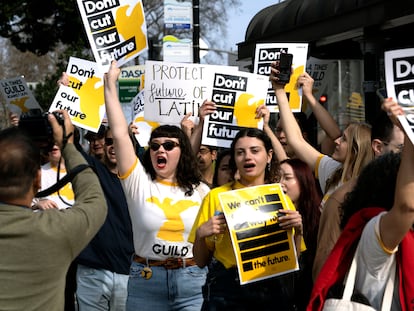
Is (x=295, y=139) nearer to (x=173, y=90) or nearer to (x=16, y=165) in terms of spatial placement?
(x=173, y=90)

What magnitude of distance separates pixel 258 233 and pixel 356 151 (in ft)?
3.08

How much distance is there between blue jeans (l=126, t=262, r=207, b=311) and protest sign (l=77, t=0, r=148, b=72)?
8.16ft

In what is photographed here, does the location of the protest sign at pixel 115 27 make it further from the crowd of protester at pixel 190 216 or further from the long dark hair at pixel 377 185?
the long dark hair at pixel 377 185

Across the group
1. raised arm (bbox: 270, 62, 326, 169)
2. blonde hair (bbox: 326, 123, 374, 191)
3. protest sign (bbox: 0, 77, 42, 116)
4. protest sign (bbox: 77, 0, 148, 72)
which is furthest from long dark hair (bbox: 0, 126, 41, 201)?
protest sign (bbox: 0, 77, 42, 116)

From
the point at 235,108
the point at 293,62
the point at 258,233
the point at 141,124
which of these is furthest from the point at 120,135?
the point at 141,124

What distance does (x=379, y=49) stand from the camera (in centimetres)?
1138

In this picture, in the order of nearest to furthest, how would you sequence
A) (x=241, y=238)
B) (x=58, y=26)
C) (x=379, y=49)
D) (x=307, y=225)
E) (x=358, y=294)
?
(x=358, y=294), (x=241, y=238), (x=307, y=225), (x=379, y=49), (x=58, y=26)

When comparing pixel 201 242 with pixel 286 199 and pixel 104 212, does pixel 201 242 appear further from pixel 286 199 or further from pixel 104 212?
pixel 104 212

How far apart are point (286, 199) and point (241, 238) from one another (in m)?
0.41

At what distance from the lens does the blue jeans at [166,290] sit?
5.37 m

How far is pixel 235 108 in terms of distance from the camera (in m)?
7.02

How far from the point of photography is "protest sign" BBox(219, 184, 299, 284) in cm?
471

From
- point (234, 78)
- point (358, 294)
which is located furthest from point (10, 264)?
point (234, 78)

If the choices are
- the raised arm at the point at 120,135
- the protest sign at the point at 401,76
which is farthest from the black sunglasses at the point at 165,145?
the protest sign at the point at 401,76
